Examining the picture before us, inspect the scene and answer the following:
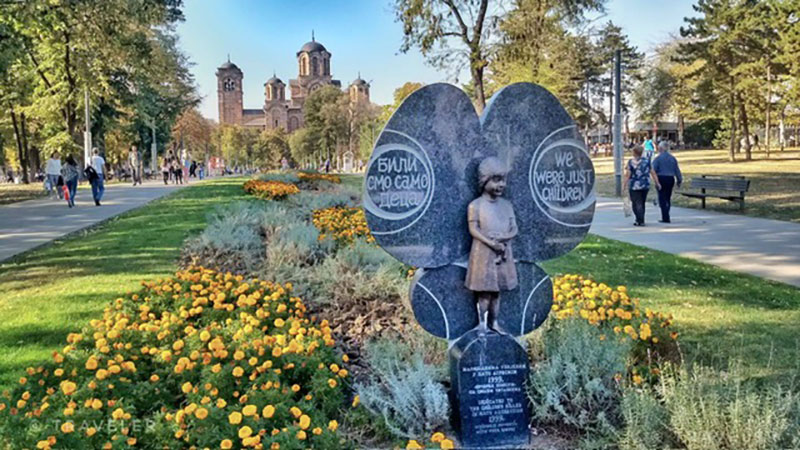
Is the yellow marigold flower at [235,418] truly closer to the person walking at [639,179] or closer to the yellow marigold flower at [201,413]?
the yellow marigold flower at [201,413]

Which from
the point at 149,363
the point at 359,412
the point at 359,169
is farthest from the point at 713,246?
the point at 359,169

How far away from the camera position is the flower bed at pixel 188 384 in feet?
9.77

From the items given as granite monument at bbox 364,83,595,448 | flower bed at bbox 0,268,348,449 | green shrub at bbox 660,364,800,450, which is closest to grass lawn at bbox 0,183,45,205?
flower bed at bbox 0,268,348,449

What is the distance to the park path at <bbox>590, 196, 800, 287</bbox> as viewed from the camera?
8.23 meters

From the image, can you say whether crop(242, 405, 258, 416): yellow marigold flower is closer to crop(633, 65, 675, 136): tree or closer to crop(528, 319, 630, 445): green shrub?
crop(528, 319, 630, 445): green shrub

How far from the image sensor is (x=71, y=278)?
23.4 ft

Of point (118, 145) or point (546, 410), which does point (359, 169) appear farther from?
point (546, 410)

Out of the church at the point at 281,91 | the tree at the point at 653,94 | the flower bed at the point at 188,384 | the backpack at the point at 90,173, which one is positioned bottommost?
the flower bed at the point at 188,384

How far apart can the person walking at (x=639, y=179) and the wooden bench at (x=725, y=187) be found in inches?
112

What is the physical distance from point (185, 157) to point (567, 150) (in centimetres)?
3602

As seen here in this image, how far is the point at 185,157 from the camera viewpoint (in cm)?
3684

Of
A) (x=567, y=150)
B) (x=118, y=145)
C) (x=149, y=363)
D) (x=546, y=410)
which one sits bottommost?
(x=546, y=410)

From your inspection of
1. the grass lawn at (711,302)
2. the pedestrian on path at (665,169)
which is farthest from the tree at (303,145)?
the grass lawn at (711,302)

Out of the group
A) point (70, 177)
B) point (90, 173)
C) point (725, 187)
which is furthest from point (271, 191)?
point (725, 187)
